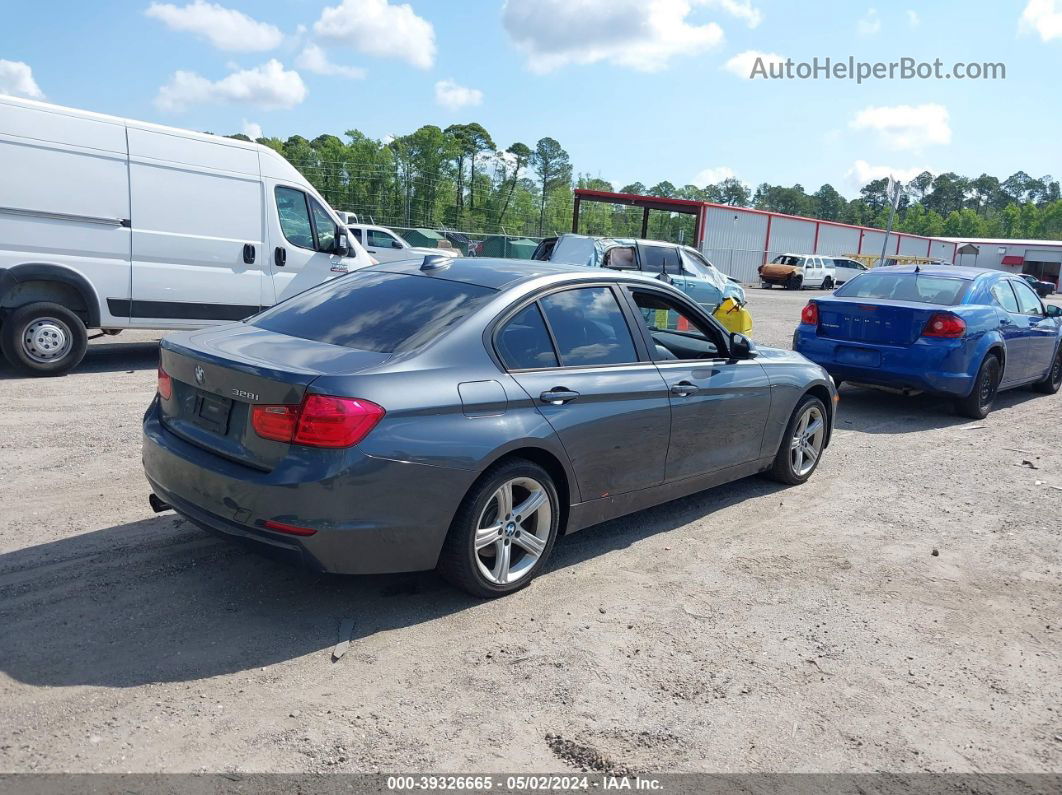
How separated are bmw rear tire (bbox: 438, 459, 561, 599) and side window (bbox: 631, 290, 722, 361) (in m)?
1.27

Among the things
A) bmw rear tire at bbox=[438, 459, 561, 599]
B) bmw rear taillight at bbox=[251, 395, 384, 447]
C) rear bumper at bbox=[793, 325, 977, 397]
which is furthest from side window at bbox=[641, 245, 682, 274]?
bmw rear taillight at bbox=[251, 395, 384, 447]

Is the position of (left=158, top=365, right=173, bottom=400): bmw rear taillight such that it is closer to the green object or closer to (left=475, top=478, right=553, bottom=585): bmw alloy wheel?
(left=475, top=478, right=553, bottom=585): bmw alloy wheel

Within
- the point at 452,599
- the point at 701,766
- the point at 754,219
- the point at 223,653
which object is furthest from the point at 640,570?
the point at 754,219

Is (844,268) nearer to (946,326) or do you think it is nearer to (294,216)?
(946,326)

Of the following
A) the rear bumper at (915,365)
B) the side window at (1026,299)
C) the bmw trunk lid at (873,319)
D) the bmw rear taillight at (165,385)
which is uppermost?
the side window at (1026,299)

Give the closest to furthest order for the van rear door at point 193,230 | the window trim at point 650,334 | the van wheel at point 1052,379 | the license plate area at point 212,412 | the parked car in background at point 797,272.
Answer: the license plate area at point 212,412, the window trim at point 650,334, the van rear door at point 193,230, the van wheel at point 1052,379, the parked car in background at point 797,272

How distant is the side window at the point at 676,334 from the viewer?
A: 16.7 ft

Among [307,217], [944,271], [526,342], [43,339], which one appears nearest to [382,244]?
[307,217]

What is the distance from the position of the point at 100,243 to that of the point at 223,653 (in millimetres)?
6956

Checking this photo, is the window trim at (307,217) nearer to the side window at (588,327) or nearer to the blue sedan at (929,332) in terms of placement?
the blue sedan at (929,332)

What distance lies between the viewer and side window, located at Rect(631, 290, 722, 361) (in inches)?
200

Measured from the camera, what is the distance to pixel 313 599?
3994 mm

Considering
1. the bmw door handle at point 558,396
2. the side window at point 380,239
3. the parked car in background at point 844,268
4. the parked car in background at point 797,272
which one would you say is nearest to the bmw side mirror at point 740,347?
the bmw door handle at point 558,396

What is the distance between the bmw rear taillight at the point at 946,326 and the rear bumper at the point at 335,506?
6.73 m
